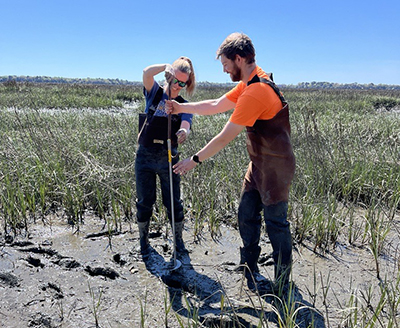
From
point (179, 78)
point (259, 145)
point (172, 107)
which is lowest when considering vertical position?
point (259, 145)

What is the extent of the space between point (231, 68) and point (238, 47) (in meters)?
0.16

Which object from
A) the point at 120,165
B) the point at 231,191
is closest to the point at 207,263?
the point at 231,191

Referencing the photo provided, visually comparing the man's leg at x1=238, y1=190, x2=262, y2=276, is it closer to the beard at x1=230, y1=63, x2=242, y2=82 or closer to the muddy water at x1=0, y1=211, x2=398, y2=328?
the muddy water at x1=0, y1=211, x2=398, y2=328

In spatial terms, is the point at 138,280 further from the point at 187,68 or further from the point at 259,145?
the point at 187,68

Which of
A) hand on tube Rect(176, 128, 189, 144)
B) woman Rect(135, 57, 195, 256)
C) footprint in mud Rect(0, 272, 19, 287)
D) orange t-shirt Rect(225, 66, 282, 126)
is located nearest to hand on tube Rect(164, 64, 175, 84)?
woman Rect(135, 57, 195, 256)

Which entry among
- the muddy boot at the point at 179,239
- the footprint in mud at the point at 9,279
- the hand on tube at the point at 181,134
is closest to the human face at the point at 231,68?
the hand on tube at the point at 181,134

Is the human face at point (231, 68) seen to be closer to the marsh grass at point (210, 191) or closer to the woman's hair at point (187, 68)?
the woman's hair at point (187, 68)

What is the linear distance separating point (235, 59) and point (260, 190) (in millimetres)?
966

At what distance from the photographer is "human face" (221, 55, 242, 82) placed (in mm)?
2434

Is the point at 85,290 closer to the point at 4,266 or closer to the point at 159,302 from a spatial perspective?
the point at 159,302

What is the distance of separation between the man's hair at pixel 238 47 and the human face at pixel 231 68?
0.10 ft

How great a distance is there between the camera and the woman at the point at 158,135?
286 centimetres

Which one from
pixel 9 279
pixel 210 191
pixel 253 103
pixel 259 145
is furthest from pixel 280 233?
pixel 9 279

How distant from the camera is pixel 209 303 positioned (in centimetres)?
262
